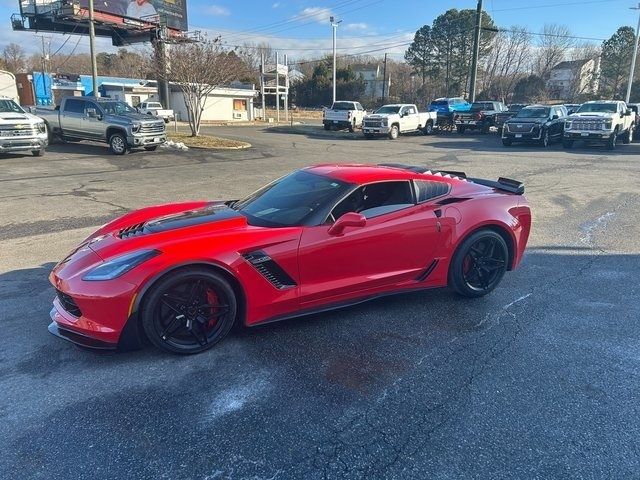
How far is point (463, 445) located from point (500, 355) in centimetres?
118

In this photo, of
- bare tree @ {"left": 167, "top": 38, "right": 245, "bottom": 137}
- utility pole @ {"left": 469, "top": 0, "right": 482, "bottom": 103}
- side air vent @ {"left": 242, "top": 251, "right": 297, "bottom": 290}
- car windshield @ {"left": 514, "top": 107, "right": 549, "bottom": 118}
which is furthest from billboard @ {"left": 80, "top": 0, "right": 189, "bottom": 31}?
side air vent @ {"left": 242, "top": 251, "right": 297, "bottom": 290}

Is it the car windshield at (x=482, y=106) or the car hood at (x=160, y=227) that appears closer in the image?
the car hood at (x=160, y=227)

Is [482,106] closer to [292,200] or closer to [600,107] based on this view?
[600,107]

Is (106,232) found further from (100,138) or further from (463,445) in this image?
(100,138)

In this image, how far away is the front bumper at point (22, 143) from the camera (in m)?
14.9

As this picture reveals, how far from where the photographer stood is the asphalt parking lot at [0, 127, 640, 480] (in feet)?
8.27

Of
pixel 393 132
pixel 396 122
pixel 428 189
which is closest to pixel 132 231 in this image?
pixel 428 189

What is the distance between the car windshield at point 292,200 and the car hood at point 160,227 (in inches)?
6.6

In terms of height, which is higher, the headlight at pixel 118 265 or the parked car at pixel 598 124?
the parked car at pixel 598 124

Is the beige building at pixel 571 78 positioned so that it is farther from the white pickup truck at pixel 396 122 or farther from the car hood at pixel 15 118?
the car hood at pixel 15 118

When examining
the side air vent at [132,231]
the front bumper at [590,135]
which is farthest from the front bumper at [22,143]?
the front bumper at [590,135]

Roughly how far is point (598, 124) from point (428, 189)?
20.0 meters

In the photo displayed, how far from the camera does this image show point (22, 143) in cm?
1525

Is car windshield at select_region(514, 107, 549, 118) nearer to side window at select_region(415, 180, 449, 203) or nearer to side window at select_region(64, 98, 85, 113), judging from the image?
side window at select_region(64, 98, 85, 113)
